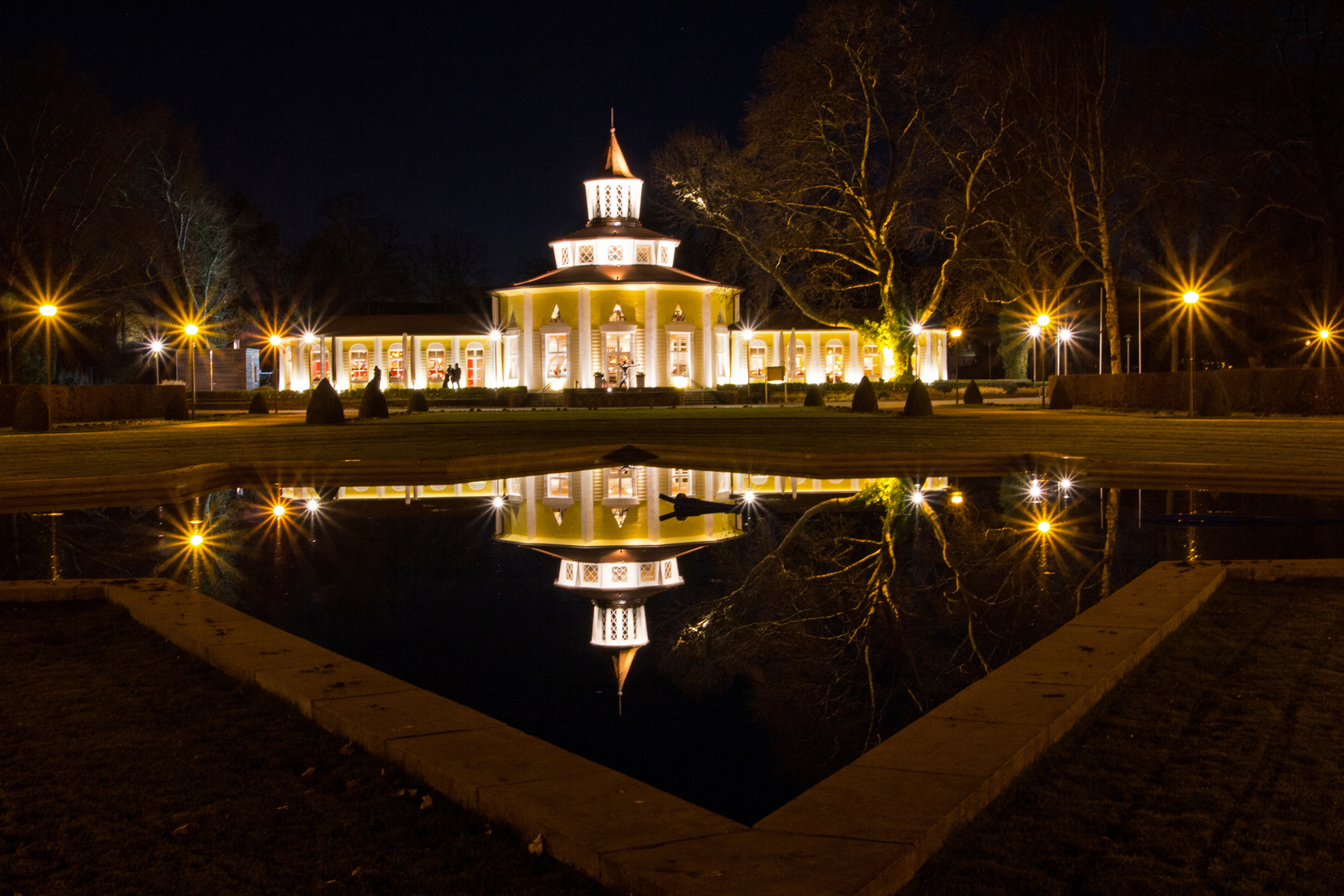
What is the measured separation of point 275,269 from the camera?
230ft

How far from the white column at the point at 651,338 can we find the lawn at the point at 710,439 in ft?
60.0

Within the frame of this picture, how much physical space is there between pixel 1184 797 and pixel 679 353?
45.6 m

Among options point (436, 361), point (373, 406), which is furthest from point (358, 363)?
point (373, 406)

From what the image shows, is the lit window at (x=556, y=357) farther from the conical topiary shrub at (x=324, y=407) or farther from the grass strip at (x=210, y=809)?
the grass strip at (x=210, y=809)

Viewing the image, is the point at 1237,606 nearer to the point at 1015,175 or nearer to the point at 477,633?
the point at 477,633

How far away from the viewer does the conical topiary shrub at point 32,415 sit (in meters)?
26.7

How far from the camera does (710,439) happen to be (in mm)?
20000

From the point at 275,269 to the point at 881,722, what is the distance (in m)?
71.2

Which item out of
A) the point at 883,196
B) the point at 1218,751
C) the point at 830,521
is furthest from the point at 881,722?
the point at 883,196

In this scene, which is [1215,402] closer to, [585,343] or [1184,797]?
[1184,797]

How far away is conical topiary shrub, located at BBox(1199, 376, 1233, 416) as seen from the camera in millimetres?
26625

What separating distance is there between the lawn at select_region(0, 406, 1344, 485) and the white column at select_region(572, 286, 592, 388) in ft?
61.5

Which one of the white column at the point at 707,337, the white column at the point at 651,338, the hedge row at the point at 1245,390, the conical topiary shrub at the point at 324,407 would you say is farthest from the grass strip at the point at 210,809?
the white column at the point at 707,337

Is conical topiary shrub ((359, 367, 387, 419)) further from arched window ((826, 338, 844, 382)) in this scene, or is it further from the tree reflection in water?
arched window ((826, 338, 844, 382))
